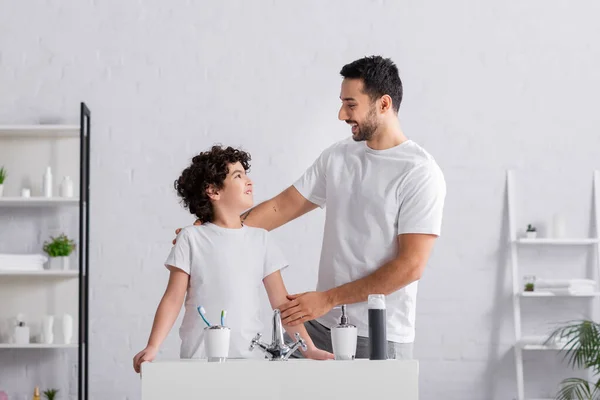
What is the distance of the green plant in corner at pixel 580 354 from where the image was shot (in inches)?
147

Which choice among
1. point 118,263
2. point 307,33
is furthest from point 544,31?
point 118,263

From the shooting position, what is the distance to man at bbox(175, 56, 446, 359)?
257 cm

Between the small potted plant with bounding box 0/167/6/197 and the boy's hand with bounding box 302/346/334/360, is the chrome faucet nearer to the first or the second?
the boy's hand with bounding box 302/346/334/360

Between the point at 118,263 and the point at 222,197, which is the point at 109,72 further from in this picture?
the point at 222,197

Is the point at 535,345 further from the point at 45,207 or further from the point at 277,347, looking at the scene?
the point at 45,207

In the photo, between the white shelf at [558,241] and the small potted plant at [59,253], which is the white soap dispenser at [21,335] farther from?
the white shelf at [558,241]

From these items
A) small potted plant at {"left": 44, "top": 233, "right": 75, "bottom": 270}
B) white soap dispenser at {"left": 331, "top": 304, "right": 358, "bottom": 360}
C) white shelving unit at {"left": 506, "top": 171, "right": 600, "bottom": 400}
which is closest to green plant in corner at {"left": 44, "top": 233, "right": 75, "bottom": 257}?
small potted plant at {"left": 44, "top": 233, "right": 75, "bottom": 270}

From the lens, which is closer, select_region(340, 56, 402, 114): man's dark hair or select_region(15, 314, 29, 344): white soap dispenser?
select_region(340, 56, 402, 114): man's dark hair

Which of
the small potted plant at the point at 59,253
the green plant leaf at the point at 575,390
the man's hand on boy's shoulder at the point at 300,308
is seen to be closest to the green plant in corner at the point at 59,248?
the small potted plant at the point at 59,253

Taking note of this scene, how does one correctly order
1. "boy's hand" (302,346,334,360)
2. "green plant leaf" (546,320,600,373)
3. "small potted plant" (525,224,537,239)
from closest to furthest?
"boy's hand" (302,346,334,360), "green plant leaf" (546,320,600,373), "small potted plant" (525,224,537,239)

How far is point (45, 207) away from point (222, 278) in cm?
205

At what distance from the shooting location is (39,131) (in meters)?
4.02

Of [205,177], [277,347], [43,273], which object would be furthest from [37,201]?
[277,347]

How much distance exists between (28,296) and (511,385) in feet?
7.88
